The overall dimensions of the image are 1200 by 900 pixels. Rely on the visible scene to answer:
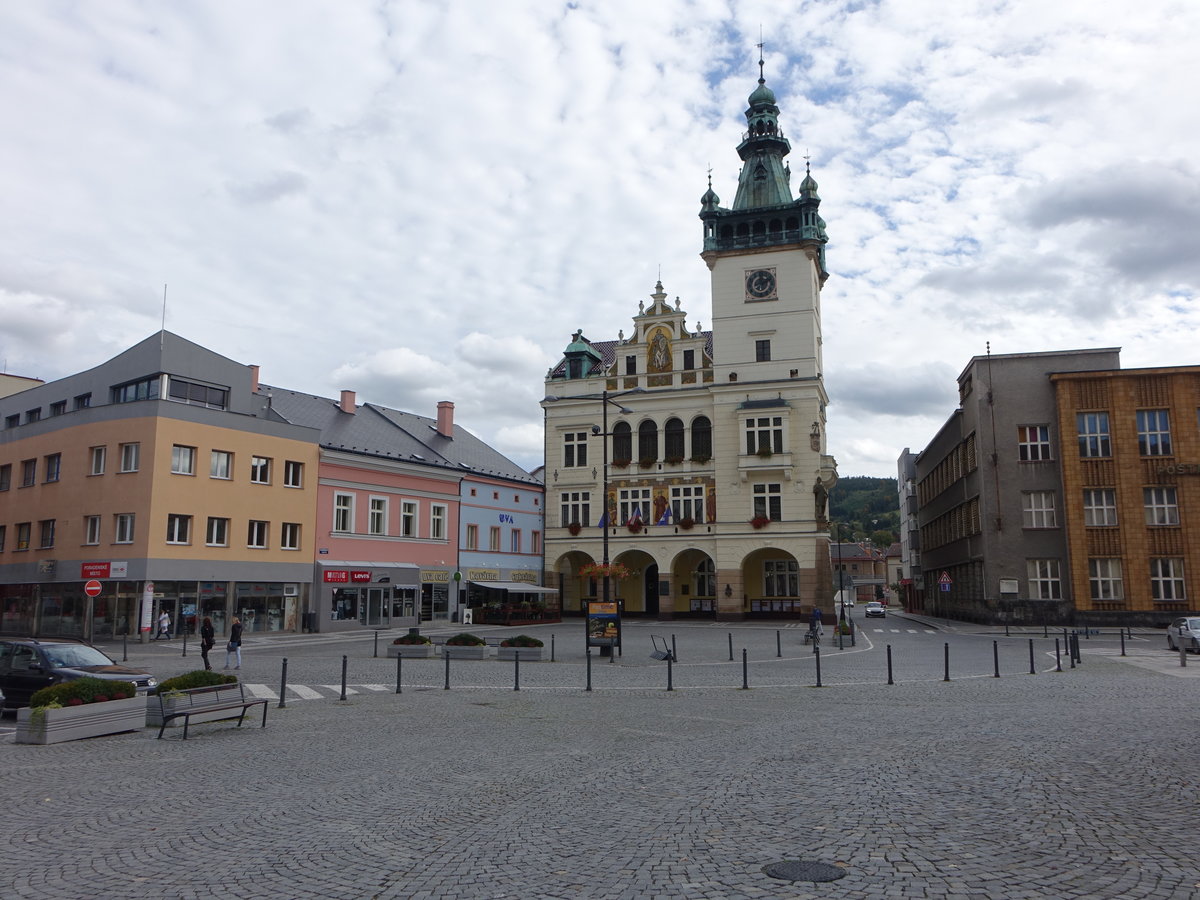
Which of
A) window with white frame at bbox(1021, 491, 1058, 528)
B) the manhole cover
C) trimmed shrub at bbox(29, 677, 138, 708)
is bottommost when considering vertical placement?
the manhole cover

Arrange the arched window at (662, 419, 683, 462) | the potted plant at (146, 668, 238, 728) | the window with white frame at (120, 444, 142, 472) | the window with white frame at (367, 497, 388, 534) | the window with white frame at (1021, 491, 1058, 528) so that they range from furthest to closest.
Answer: the arched window at (662, 419, 683, 462), the window with white frame at (367, 497, 388, 534), the window with white frame at (1021, 491, 1058, 528), the window with white frame at (120, 444, 142, 472), the potted plant at (146, 668, 238, 728)

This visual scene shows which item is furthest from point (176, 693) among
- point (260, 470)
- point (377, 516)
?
point (377, 516)

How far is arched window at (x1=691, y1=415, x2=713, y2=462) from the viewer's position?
59.8 m

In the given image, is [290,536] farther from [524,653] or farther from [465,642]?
[524,653]

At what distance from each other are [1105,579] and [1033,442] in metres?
7.58

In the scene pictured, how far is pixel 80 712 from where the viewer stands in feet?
46.3

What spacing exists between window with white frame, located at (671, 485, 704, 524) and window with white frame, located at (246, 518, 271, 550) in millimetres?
25871

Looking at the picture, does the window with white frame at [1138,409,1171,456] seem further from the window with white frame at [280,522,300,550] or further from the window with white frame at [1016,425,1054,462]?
the window with white frame at [280,522,300,550]

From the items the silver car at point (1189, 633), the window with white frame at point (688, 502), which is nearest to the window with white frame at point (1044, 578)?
the silver car at point (1189, 633)

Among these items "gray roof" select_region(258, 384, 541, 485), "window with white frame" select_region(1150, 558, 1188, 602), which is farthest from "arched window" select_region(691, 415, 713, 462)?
"window with white frame" select_region(1150, 558, 1188, 602)

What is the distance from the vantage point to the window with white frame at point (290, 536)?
44.0 meters

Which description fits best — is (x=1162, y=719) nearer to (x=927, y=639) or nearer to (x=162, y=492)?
(x=927, y=639)

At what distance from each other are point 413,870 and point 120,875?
2318mm

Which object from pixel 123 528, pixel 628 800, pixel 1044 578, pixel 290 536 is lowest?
pixel 628 800
